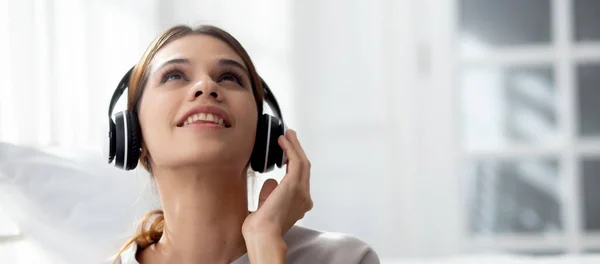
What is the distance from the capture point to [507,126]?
302 centimetres

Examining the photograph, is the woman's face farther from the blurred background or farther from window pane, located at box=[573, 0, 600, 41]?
window pane, located at box=[573, 0, 600, 41]

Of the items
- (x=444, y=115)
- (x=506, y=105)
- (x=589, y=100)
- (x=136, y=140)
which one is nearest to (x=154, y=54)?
(x=136, y=140)

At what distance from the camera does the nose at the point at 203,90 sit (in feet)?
4.09

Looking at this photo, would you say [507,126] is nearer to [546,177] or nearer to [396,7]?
[546,177]

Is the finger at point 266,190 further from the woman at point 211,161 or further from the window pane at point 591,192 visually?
the window pane at point 591,192

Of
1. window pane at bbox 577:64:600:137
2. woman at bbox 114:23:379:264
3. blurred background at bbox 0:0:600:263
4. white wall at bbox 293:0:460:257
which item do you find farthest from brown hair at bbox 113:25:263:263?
window pane at bbox 577:64:600:137

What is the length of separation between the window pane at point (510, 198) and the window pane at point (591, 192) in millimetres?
112

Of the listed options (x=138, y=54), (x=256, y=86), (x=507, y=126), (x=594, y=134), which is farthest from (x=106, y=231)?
(x=594, y=134)

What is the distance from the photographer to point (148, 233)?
146cm

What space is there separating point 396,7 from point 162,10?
94cm

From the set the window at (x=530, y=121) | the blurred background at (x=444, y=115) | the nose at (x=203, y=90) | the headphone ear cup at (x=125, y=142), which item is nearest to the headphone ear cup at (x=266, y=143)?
the nose at (x=203, y=90)

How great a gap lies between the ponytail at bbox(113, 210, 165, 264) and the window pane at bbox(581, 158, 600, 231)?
2045 millimetres

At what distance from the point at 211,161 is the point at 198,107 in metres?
0.09

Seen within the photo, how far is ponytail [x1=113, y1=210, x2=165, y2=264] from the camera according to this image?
1432mm
